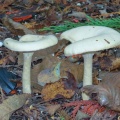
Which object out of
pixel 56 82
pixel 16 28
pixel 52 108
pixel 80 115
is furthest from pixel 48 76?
pixel 16 28

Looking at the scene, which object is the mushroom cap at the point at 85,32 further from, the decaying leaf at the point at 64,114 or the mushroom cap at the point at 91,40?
the decaying leaf at the point at 64,114

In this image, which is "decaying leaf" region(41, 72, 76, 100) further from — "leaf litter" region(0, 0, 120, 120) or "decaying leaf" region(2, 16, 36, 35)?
"decaying leaf" region(2, 16, 36, 35)

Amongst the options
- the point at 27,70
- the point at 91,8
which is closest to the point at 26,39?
the point at 27,70

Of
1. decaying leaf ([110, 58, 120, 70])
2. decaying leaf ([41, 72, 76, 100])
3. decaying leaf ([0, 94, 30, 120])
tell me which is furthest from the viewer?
decaying leaf ([110, 58, 120, 70])

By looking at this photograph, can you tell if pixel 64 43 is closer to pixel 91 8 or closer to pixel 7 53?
pixel 7 53

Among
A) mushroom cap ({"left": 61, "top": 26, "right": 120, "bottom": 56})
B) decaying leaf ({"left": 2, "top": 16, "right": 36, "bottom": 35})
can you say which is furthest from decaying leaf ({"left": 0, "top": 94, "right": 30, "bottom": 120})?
decaying leaf ({"left": 2, "top": 16, "right": 36, "bottom": 35})

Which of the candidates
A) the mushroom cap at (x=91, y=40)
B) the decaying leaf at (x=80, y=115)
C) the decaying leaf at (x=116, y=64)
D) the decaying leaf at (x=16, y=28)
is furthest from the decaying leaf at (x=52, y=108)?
the decaying leaf at (x=16, y=28)

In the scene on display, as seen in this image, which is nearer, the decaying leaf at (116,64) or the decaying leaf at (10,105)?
the decaying leaf at (10,105)
